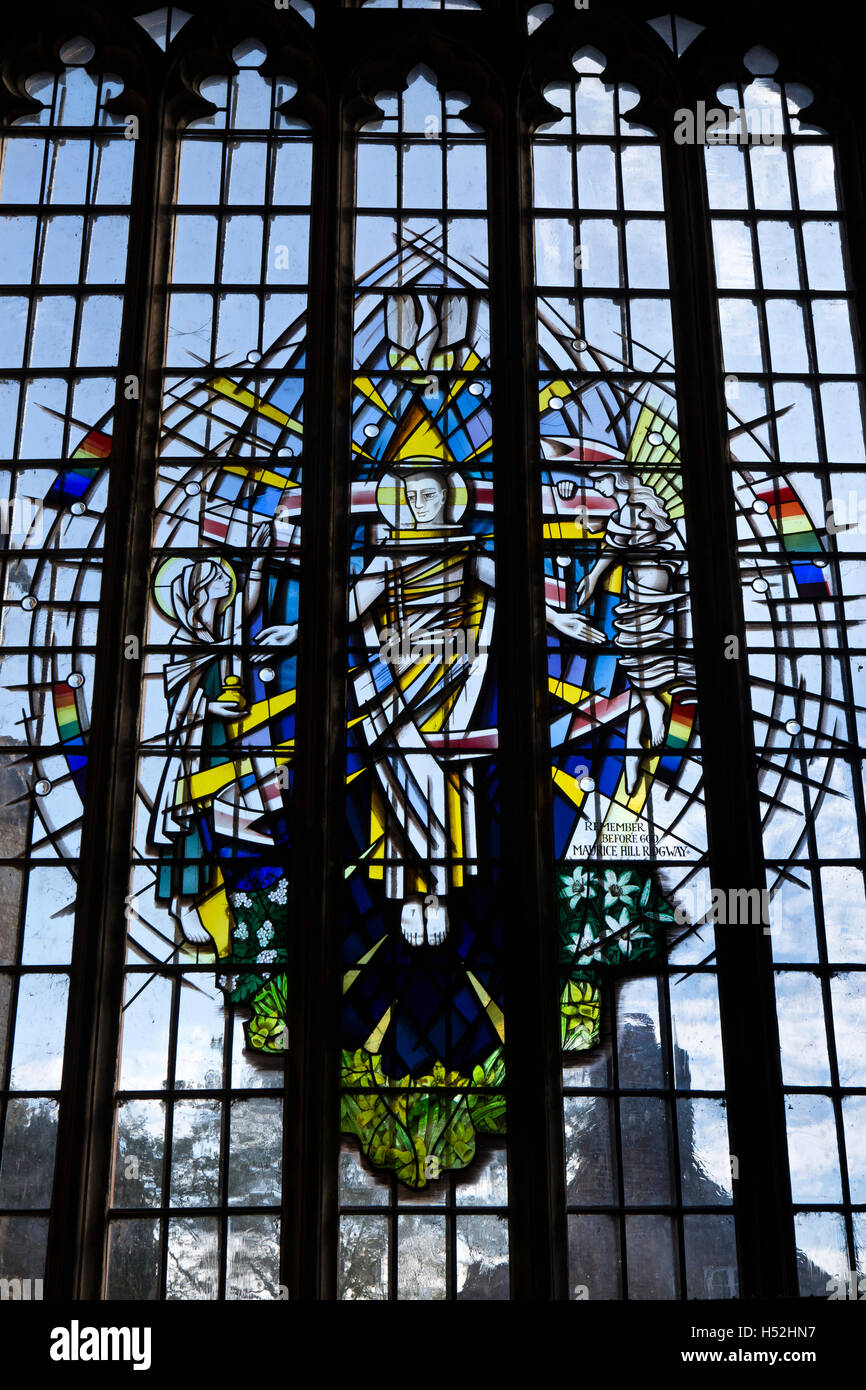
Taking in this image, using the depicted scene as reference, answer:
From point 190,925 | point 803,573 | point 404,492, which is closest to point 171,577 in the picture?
point 404,492

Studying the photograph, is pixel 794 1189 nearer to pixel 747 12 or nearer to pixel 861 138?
pixel 861 138

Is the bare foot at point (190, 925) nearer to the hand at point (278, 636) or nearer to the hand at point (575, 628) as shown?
the hand at point (278, 636)

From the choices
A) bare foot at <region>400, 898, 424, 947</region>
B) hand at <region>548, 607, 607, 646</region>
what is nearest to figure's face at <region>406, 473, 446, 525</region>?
hand at <region>548, 607, 607, 646</region>

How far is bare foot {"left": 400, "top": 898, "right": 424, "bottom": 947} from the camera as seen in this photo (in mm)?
6016

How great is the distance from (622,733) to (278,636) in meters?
1.28

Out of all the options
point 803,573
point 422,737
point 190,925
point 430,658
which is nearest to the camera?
point 190,925

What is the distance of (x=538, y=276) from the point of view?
7.03 metres

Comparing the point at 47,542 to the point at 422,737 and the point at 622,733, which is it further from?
the point at 622,733

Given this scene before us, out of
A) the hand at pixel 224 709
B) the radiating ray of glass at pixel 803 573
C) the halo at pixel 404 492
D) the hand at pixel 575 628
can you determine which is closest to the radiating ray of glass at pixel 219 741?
the hand at pixel 224 709

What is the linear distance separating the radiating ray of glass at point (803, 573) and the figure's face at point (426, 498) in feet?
3.66

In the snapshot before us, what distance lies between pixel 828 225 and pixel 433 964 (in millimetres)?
3447

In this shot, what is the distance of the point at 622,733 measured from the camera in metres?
6.33
